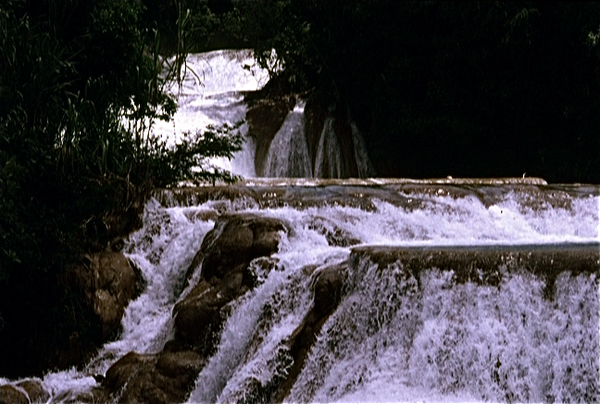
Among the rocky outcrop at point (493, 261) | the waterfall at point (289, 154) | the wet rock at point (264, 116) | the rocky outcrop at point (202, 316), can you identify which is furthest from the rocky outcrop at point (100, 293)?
the waterfall at point (289, 154)

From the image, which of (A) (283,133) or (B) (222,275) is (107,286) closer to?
(B) (222,275)

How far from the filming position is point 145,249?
8.23 meters

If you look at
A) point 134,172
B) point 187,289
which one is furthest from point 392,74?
point 187,289

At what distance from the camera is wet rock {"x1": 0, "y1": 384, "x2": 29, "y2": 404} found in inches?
248

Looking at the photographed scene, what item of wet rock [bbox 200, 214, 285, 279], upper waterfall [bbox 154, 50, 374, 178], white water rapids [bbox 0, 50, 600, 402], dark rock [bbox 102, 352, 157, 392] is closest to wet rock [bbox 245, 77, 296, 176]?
upper waterfall [bbox 154, 50, 374, 178]

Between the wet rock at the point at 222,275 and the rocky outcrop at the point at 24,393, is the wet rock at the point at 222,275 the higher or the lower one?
the higher one

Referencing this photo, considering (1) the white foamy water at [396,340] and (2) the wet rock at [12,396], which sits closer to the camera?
(1) the white foamy water at [396,340]

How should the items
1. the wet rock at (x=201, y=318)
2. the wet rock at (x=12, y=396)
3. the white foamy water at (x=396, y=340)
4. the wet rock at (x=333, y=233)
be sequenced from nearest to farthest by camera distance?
the white foamy water at (x=396, y=340)
the wet rock at (x=12, y=396)
the wet rock at (x=201, y=318)
the wet rock at (x=333, y=233)

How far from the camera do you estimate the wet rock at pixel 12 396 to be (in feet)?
20.7

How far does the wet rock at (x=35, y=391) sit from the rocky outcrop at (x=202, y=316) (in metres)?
0.42

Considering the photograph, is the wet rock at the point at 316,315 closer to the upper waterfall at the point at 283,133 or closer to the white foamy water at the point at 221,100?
the white foamy water at the point at 221,100

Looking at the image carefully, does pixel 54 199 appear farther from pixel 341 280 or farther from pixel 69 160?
pixel 341 280

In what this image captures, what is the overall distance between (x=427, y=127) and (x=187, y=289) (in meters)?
9.00

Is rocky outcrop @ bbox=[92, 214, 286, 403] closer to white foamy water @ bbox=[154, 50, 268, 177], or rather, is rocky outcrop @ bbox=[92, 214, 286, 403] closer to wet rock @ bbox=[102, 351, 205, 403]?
wet rock @ bbox=[102, 351, 205, 403]
